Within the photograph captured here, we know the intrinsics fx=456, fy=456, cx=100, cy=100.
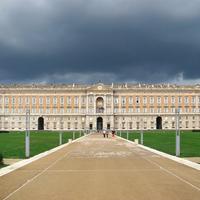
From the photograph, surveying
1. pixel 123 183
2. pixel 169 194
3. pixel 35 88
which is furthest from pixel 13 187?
pixel 35 88

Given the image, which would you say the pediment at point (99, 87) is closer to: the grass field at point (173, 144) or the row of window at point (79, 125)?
the row of window at point (79, 125)

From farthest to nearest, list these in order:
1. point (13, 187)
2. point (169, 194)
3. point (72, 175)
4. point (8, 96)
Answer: point (8, 96) < point (72, 175) < point (13, 187) < point (169, 194)

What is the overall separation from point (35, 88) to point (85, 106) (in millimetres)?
17308

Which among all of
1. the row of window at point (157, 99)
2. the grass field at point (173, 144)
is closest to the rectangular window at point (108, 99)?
the row of window at point (157, 99)

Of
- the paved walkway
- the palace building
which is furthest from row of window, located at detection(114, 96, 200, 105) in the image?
the paved walkway

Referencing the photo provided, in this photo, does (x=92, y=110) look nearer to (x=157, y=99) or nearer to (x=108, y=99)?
(x=108, y=99)

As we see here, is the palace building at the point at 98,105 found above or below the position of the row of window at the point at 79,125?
above

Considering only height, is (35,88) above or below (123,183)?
above

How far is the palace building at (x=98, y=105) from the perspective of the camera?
148m

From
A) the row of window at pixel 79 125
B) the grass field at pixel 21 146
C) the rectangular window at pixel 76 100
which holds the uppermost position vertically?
the rectangular window at pixel 76 100

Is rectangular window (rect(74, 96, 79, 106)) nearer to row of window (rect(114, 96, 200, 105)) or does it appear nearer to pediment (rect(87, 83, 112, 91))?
pediment (rect(87, 83, 112, 91))

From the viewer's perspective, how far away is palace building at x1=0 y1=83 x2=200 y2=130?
148125mm

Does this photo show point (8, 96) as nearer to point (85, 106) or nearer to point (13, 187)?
point (85, 106)

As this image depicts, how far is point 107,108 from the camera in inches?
5901
